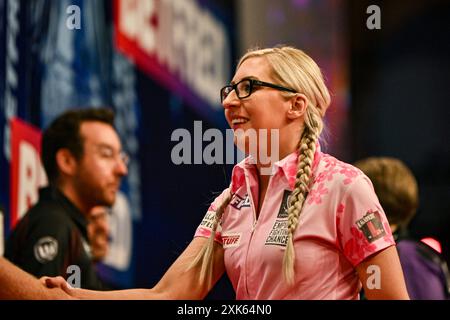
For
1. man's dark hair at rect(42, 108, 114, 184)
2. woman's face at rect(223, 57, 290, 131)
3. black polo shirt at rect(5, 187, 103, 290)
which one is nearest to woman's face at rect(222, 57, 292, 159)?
woman's face at rect(223, 57, 290, 131)

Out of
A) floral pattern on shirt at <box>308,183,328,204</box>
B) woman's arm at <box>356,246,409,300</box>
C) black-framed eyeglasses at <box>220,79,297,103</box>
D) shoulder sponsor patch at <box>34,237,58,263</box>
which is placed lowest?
shoulder sponsor patch at <box>34,237,58,263</box>

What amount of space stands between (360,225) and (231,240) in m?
0.38

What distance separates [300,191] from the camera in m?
2.15

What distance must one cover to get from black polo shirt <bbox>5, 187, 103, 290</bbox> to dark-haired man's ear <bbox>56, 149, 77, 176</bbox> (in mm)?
231

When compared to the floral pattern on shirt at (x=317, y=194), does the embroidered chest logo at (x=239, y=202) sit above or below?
below

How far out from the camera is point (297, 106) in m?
2.23

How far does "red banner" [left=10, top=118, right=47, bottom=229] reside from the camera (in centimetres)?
405

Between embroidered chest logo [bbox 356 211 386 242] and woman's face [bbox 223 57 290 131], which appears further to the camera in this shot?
woman's face [bbox 223 57 290 131]

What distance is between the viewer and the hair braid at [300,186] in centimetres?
205

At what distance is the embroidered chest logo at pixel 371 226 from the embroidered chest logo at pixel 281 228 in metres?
0.19

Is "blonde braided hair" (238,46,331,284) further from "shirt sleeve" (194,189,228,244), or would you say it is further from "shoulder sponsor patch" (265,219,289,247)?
"shirt sleeve" (194,189,228,244)

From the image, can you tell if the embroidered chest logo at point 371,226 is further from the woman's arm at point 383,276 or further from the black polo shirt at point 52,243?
the black polo shirt at point 52,243

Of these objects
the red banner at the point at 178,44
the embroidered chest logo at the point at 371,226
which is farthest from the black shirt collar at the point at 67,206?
the embroidered chest logo at the point at 371,226

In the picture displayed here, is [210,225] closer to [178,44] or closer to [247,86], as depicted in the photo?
[247,86]
